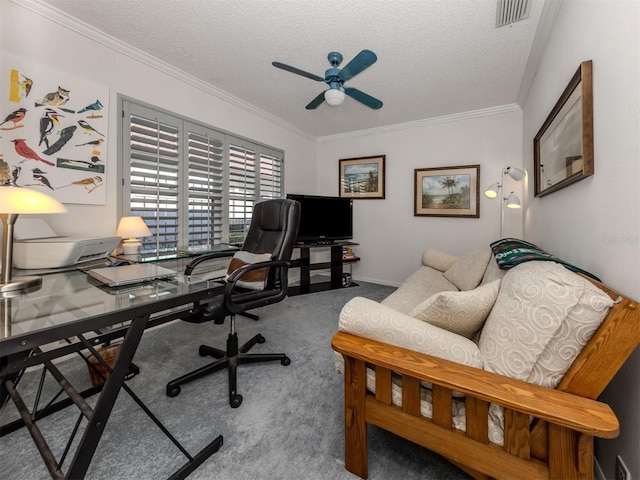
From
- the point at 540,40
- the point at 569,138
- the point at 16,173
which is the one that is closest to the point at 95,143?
the point at 16,173

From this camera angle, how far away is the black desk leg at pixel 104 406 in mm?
843

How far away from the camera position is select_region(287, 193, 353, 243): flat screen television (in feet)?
12.8

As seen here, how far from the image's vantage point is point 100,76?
2127 millimetres

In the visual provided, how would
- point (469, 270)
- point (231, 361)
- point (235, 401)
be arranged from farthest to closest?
point (469, 270) < point (231, 361) < point (235, 401)

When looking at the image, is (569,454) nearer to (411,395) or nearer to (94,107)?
(411,395)

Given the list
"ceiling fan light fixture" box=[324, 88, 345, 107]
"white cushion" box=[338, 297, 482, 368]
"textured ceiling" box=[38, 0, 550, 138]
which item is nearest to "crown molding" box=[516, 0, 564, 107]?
"textured ceiling" box=[38, 0, 550, 138]

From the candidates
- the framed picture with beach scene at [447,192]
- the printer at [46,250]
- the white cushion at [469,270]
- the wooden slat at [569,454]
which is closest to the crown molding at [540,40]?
the framed picture with beach scene at [447,192]

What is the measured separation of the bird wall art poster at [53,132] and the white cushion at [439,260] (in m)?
3.25

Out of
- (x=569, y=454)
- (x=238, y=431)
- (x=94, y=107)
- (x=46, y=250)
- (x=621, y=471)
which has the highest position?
(x=94, y=107)

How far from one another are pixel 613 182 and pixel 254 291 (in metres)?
1.88

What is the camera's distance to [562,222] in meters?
1.72

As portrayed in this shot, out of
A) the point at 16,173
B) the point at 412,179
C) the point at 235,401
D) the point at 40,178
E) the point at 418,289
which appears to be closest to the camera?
the point at 235,401

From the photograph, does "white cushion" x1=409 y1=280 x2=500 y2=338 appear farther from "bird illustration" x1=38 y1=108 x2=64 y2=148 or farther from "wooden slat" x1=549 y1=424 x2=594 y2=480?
"bird illustration" x1=38 y1=108 x2=64 y2=148

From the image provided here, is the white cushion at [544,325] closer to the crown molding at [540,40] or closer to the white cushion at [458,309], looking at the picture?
the white cushion at [458,309]
